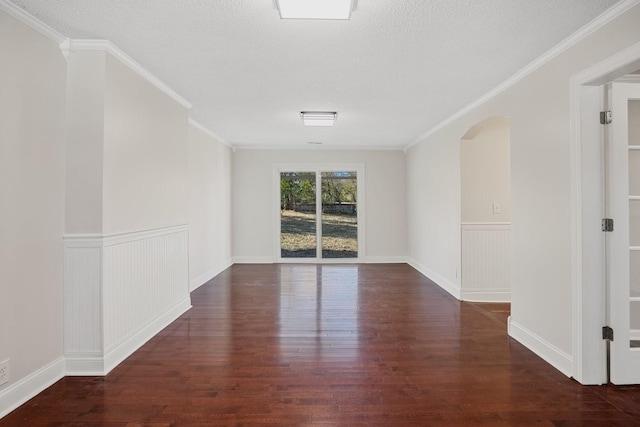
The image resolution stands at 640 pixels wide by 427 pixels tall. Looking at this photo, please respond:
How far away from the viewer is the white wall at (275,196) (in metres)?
7.21

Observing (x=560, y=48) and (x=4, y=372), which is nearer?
(x=4, y=372)

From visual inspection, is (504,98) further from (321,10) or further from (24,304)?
(24,304)

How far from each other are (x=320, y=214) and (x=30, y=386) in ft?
18.2

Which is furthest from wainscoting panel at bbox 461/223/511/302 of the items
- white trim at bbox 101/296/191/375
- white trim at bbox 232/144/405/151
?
white trim at bbox 101/296/191/375

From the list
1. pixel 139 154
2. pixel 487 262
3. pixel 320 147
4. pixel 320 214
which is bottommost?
pixel 487 262

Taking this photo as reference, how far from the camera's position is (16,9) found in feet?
6.74

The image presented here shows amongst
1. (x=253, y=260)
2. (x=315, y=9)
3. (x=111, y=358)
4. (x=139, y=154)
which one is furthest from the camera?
(x=253, y=260)

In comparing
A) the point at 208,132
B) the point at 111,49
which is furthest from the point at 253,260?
the point at 111,49

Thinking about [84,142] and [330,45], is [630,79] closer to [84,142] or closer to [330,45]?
[330,45]

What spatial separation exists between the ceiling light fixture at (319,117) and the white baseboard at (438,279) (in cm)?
279

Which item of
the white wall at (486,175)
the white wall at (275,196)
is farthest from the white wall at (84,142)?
the white wall at (275,196)

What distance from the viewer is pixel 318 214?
7.29m

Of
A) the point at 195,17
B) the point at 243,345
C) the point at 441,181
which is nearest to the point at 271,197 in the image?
the point at 441,181

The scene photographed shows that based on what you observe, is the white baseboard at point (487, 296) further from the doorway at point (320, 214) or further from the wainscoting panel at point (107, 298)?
the wainscoting panel at point (107, 298)
